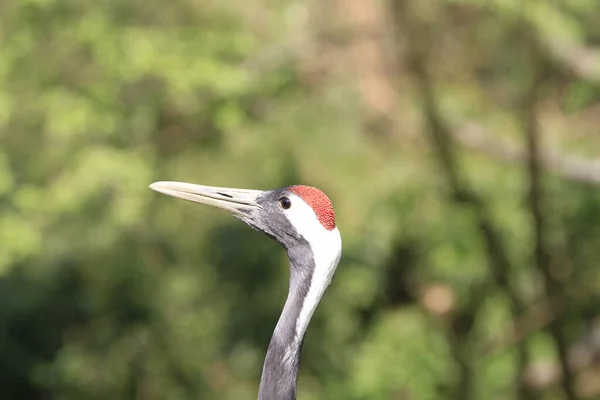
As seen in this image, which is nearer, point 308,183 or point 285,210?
point 285,210

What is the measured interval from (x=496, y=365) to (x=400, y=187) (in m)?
2.01

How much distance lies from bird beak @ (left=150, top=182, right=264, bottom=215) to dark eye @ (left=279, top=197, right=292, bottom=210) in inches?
4.3

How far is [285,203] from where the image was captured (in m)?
3.46

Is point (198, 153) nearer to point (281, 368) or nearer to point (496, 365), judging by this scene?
point (496, 365)

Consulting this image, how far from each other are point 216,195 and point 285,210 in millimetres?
279

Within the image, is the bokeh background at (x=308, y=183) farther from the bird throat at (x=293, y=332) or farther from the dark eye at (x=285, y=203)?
the bird throat at (x=293, y=332)

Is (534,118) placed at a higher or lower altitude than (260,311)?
higher

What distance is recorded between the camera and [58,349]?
8.85 meters

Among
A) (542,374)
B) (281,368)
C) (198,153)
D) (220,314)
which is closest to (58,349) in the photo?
(220,314)

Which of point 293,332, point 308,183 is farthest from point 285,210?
point 308,183

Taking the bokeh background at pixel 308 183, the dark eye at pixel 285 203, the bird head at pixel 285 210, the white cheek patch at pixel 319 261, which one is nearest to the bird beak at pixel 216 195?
the bird head at pixel 285 210

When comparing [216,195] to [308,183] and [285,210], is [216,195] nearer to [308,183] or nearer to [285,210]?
[285,210]

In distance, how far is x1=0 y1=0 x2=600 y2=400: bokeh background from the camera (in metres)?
6.75

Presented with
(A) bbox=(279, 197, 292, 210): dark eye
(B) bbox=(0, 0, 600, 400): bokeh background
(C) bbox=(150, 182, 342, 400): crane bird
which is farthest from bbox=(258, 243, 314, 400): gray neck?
(B) bbox=(0, 0, 600, 400): bokeh background
